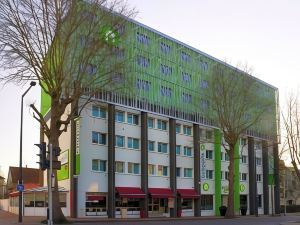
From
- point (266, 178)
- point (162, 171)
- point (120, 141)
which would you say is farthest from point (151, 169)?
point (266, 178)

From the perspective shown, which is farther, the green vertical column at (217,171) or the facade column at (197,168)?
the green vertical column at (217,171)

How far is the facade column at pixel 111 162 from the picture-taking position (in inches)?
2108

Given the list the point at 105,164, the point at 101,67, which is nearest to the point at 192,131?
the point at 105,164

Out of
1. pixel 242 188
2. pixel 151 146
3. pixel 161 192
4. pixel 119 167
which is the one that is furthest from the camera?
pixel 242 188

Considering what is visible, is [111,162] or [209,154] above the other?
[209,154]

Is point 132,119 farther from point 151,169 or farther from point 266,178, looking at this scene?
point 266,178

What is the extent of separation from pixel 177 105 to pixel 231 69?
30.0ft

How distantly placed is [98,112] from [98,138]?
2.78m

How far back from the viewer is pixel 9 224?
3616 cm

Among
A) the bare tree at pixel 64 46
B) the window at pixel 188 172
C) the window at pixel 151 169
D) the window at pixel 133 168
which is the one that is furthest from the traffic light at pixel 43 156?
the window at pixel 188 172

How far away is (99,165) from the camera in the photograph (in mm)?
53938

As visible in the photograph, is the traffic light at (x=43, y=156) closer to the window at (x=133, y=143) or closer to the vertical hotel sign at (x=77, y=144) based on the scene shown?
the vertical hotel sign at (x=77, y=144)

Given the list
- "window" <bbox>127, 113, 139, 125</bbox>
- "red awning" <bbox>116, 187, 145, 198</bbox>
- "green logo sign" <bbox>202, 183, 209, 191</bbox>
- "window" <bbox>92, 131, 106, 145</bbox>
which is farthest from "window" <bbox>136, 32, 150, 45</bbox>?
"green logo sign" <bbox>202, 183, 209, 191</bbox>

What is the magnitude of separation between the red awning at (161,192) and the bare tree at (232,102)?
278 inches
